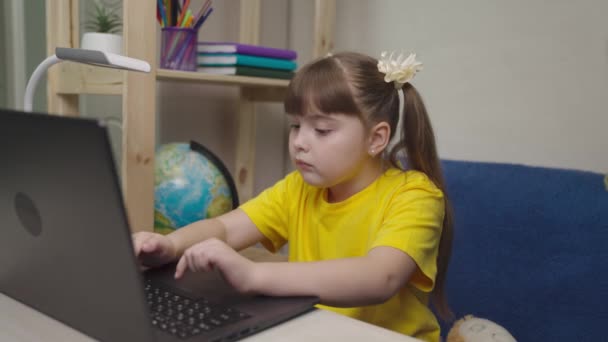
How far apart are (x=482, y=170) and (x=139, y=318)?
108 centimetres

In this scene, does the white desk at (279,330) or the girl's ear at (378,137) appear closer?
the white desk at (279,330)

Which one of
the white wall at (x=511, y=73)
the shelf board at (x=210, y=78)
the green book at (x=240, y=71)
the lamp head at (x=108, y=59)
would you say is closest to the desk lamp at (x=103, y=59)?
the lamp head at (x=108, y=59)

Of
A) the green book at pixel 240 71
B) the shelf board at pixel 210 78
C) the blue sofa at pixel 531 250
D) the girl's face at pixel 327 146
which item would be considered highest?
the green book at pixel 240 71

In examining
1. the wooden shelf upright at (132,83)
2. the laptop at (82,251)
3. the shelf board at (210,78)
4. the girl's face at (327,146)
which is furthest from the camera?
the shelf board at (210,78)

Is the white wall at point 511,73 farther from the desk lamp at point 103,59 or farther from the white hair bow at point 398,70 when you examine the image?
the desk lamp at point 103,59

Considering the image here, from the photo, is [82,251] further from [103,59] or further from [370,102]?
[370,102]

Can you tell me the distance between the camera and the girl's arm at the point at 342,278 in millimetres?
750

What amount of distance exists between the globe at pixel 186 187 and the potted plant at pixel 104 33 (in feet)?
1.04

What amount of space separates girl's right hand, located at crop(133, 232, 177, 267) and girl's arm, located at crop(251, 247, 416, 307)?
213 mm

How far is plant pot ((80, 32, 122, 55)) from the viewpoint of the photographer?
1.40 m

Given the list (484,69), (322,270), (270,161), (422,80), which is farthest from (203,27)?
(322,270)

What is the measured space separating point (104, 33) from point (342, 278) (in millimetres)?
984

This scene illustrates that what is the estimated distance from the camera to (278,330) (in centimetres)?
65

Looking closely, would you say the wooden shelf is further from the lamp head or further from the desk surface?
the desk surface
